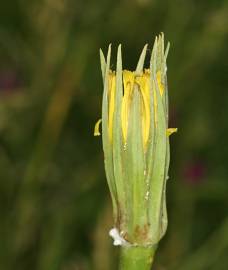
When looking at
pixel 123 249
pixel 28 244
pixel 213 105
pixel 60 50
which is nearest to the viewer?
pixel 123 249

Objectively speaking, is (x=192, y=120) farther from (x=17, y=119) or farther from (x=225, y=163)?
(x=17, y=119)

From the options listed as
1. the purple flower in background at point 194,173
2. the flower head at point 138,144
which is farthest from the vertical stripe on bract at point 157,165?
the purple flower in background at point 194,173

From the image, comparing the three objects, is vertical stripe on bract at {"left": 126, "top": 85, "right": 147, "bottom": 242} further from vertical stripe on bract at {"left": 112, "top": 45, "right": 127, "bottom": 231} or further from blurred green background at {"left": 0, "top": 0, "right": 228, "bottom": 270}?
blurred green background at {"left": 0, "top": 0, "right": 228, "bottom": 270}

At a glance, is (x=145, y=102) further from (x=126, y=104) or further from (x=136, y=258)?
(x=136, y=258)

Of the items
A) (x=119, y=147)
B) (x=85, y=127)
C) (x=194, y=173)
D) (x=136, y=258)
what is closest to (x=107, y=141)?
(x=119, y=147)

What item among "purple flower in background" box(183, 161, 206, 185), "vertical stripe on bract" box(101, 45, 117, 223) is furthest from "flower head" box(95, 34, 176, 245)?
"purple flower in background" box(183, 161, 206, 185)

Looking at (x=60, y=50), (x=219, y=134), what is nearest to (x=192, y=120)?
(x=219, y=134)
